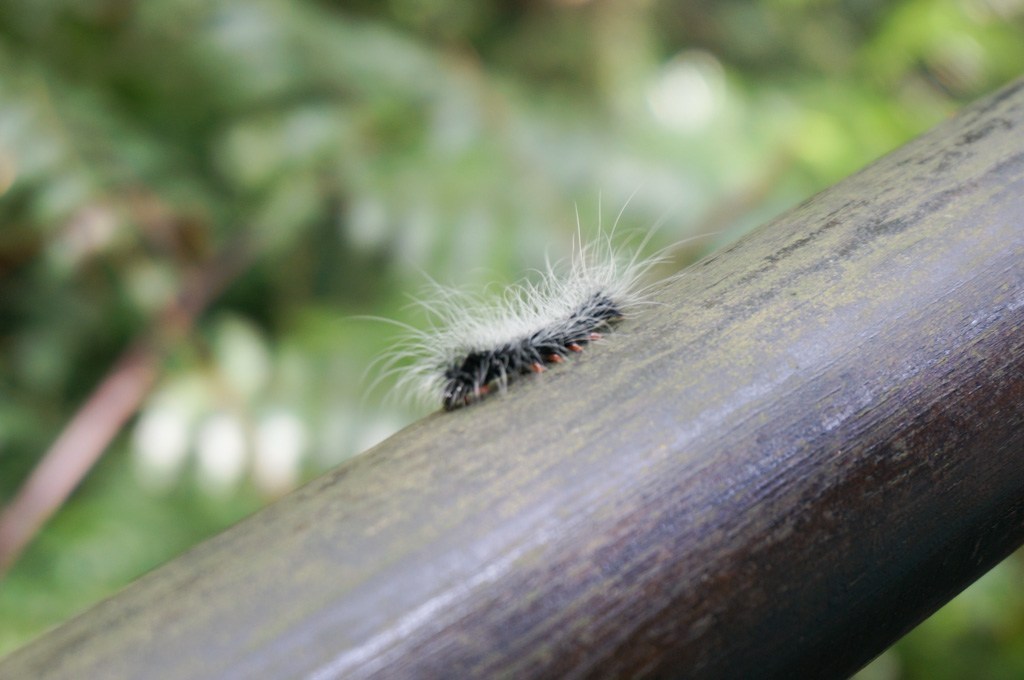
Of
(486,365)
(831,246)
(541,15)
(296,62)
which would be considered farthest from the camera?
(541,15)

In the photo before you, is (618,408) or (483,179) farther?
(483,179)

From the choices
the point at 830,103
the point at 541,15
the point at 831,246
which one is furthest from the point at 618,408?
the point at 541,15

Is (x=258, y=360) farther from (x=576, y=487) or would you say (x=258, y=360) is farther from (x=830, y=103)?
(x=576, y=487)

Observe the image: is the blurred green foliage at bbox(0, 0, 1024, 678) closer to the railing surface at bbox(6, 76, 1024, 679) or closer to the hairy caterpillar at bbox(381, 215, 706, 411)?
the hairy caterpillar at bbox(381, 215, 706, 411)

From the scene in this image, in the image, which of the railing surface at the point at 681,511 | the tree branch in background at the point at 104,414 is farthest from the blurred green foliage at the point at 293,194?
the railing surface at the point at 681,511

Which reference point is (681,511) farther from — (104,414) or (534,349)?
(104,414)
